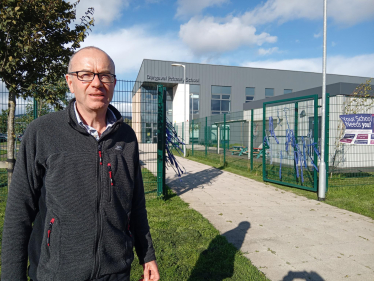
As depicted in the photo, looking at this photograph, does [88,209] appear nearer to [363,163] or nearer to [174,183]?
[174,183]

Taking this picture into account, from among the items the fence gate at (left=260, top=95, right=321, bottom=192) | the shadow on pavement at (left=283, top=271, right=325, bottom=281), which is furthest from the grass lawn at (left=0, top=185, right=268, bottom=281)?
the fence gate at (left=260, top=95, right=321, bottom=192)

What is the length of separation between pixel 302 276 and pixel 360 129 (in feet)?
17.2

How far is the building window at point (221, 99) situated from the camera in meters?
36.9

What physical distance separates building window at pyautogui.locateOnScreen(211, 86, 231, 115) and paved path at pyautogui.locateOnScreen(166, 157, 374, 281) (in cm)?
2935

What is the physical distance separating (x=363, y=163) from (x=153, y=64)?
29695 mm

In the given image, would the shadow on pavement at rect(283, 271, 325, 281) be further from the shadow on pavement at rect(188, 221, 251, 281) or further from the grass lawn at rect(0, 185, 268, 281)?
the shadow on pavement at rect(188, 221, 251, 281)

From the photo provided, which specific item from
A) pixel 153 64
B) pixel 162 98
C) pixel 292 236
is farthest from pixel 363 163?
pixel 153 64

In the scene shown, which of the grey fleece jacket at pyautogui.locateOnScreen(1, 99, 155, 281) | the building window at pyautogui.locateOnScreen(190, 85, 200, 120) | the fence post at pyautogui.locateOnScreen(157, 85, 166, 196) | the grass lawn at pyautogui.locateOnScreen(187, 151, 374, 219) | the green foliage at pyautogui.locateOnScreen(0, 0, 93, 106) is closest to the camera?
the grey fleece jacket at pyautogui.locateOnScreen(1, 99, 155, 281)

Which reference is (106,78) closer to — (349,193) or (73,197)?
(73,197)

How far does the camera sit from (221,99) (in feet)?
122

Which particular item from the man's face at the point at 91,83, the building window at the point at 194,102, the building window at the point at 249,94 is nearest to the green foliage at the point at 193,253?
the man's face at the point at 91,83

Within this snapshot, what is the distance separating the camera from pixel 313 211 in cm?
592

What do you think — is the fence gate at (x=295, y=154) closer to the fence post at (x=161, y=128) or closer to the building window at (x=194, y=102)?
the fence post at (x=161, y=128)

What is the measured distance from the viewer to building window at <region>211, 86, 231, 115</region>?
121 ft
